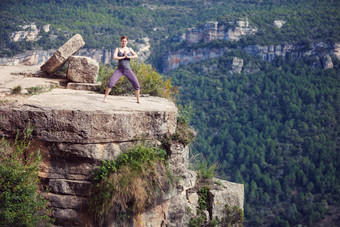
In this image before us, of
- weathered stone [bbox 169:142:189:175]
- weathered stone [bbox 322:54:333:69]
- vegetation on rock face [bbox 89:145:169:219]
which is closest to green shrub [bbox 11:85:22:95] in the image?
vegetation on rock face [bbox 89:145:169:219]

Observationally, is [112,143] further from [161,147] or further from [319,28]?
[319,28]

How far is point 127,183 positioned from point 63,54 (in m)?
5.93

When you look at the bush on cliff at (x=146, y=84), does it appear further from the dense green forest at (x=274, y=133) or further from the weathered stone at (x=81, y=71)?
the dense green forest at (x=274, y=133)

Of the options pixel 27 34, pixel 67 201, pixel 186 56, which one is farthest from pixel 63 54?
pixel 186 56

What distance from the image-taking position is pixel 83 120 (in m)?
7.04

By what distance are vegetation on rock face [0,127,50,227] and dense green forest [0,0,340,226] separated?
32039mm

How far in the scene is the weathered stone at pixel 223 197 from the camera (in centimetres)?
961

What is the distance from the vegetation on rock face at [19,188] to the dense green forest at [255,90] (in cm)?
3204

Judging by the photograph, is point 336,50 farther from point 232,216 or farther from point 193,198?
point 193,198

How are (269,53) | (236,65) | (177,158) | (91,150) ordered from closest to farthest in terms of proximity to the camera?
(91,150) < (177,158) < (236,65) < (269,53)

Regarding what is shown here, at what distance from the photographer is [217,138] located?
178 ft

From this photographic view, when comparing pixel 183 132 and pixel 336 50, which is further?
pixel 336 50

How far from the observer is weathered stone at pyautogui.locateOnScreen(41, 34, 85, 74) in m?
11.2

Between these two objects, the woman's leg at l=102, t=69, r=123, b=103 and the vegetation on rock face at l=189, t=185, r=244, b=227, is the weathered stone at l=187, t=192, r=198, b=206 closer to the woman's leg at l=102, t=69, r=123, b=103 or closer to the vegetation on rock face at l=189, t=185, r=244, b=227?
the vegetation on rock face at l=189, t=185, r=244, b=227
